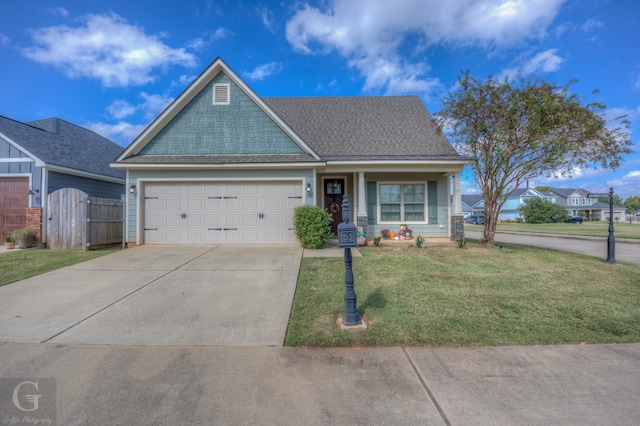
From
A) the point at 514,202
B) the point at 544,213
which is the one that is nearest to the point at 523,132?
the point at 544,213

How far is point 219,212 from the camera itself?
10.1 m

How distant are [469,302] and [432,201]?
24.5ft

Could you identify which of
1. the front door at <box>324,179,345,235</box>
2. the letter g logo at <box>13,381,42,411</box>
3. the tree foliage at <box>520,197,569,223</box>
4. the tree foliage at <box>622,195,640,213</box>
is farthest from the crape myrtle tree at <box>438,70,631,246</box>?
the tree foliage at <box>622,195,640,213</box>

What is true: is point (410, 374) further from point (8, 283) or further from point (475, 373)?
point (8, 283)

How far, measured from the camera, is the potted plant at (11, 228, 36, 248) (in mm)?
9656

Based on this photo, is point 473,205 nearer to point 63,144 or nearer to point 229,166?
point 229,166

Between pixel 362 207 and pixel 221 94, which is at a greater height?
pixel 221 94

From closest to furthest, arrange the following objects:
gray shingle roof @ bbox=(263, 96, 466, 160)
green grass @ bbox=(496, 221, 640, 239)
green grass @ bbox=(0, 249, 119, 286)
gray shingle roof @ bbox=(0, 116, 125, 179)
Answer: green grass @ bbox=(0, 249, 119, 286)
gray shingle roof @ bbox=(0, 116, 125, 179)
gray shingle roof @ bbox=(263, 96, 466, 160)
green grass @ bbox=(496, 221, 640, 239)

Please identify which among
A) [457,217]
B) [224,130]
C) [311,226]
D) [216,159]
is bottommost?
[311,226]

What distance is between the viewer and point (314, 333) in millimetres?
3703

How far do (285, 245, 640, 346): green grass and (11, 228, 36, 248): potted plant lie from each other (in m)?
9.62

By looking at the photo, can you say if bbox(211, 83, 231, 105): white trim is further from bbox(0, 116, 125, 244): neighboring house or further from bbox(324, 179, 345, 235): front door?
bbox(0, 116, 125, 244): neighboring house

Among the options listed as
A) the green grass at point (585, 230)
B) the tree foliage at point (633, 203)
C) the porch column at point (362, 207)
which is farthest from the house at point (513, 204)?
the porch column at point (362, 207)

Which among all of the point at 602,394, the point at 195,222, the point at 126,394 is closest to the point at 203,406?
the point at 126,394
